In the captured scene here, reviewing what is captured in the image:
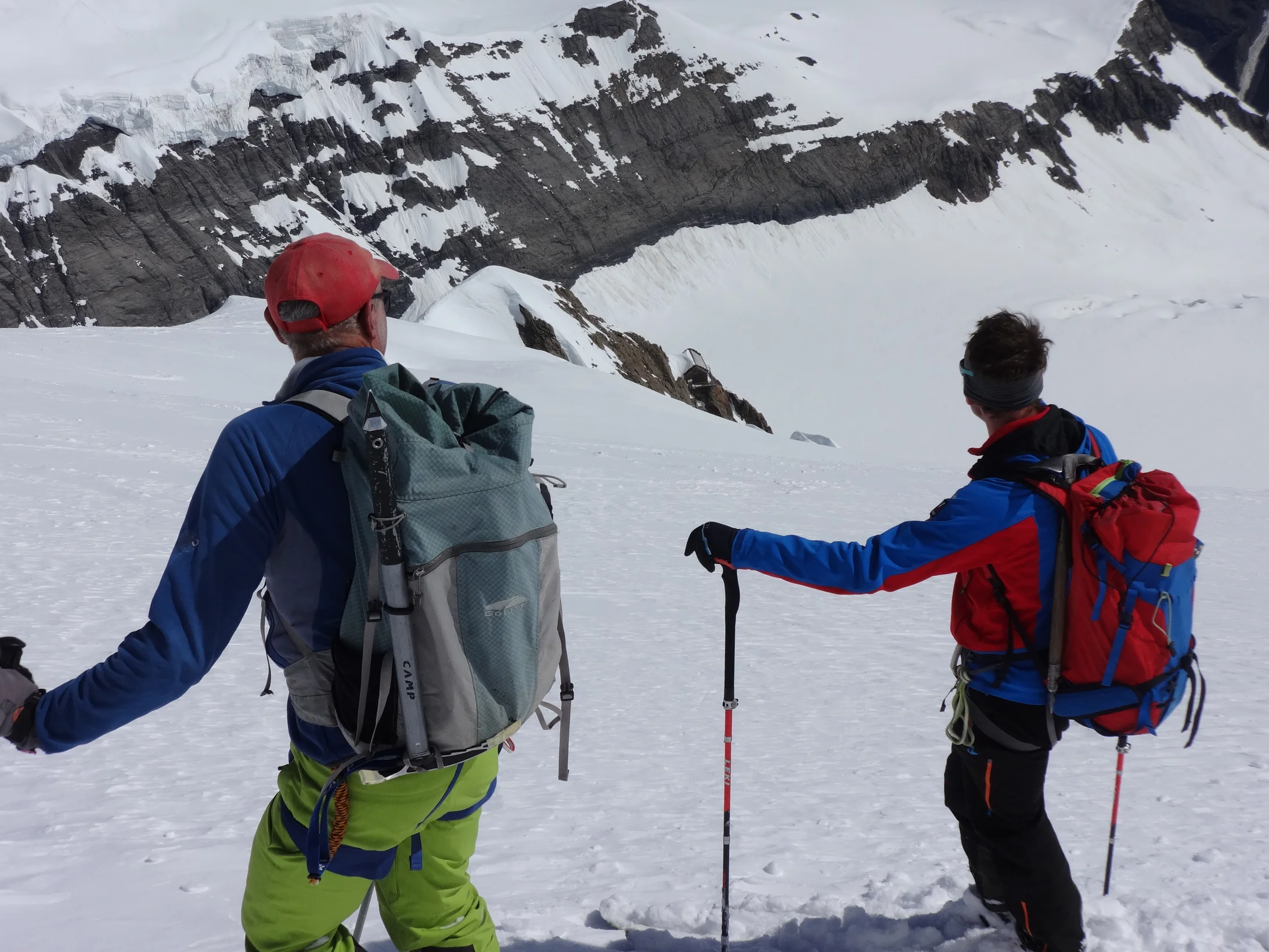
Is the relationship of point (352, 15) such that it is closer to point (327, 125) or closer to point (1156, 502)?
point (327, 125)

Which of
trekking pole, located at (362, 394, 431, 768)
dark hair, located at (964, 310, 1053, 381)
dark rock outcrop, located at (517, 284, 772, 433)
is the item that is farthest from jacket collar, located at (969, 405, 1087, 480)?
dark rock outcrop, located at (517, 284, 772, 433)

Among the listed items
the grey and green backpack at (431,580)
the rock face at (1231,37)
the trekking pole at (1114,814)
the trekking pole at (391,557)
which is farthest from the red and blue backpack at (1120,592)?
the rock face at (1231,37)

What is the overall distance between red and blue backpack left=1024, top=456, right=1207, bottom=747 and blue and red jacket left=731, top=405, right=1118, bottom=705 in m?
0.05

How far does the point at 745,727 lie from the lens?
5086 millimetres

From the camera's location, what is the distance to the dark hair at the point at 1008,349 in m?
2.44

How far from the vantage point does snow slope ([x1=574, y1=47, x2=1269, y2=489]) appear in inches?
1271

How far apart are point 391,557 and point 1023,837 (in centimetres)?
177

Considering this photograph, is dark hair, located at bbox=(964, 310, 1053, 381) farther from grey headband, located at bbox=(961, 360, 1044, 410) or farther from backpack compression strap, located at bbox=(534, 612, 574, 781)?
backpack compression strap, located at bbox=(534, 612, 574, 781)

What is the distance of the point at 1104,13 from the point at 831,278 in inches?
1381

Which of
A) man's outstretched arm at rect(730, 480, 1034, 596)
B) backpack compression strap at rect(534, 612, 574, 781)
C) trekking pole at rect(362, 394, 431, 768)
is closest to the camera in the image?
trekking pole at rect(362, 394, 431, 768)

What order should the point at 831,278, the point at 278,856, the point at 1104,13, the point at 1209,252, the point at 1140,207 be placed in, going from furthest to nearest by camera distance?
the point at 1104,13, the point at 1140,207, the point at 1209,252, the point at 831,278, the point at 278,856

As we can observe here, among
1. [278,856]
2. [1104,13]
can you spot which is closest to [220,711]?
[278,856]

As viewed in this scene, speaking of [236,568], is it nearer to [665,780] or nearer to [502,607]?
[502,607]

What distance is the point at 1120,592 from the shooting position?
227 cm
